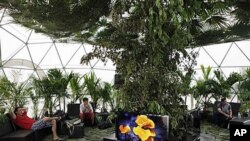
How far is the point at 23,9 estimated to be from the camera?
7461 mm

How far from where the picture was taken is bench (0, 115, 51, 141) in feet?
26.2

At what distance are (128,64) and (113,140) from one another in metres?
1.88

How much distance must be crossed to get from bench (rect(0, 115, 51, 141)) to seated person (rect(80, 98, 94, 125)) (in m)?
2.29

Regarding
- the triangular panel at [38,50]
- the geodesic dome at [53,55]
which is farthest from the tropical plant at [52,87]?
the triangular panel at [38,50]

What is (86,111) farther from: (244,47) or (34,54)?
(244,47)

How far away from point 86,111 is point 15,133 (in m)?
3.41

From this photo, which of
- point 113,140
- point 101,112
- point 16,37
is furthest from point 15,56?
point 113,140

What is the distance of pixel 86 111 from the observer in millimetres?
11523

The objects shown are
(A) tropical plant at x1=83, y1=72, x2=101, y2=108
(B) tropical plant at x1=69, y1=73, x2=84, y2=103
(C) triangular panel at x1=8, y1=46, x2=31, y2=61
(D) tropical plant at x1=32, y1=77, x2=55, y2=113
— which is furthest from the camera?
(C) triangular panel at x1=8, y1=46, x2=31, y2=61

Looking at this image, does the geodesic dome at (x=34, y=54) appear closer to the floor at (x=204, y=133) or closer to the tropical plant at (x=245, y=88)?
the floor at (x=204, y=133)

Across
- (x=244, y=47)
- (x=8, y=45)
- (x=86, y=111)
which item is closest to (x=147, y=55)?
(x=86, y=111)

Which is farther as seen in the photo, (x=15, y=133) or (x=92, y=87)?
(x=92, y=87)

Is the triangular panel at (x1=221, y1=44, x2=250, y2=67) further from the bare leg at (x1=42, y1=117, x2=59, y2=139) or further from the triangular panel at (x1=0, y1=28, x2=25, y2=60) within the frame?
the triangular panel at (x1=0, y1=28, x2=25, y2=60)

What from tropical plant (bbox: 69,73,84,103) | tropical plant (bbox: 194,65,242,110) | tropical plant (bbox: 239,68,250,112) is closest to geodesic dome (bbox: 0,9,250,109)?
tropical plant (bbox: 194,65,242,110)
